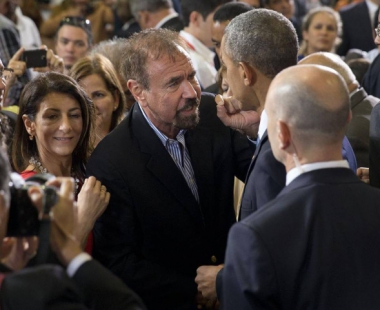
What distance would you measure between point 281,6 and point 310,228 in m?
5.37

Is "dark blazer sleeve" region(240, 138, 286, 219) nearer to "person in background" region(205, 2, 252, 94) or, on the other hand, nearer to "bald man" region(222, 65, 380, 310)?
"bald man" region(222, 65, 380, 310)

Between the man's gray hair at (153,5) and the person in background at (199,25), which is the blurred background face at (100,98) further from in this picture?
the man's gray hair at (153,5)

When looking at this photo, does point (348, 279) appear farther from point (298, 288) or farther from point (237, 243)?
point (237, 243)

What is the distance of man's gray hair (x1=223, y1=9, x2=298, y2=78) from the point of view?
10.0ft

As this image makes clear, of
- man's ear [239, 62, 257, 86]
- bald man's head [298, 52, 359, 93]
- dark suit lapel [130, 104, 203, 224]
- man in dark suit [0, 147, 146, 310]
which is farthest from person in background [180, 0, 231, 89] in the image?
man in dark suit [0, 147, 146, 310]

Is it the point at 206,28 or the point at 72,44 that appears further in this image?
the point at 206,28

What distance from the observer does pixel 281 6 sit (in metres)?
7.35

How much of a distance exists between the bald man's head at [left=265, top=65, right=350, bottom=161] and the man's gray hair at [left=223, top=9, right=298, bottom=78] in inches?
28.0

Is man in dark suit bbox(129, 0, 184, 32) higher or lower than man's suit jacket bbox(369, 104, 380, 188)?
higher

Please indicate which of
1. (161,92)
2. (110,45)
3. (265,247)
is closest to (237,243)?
(265,247)

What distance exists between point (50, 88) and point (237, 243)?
1524mm

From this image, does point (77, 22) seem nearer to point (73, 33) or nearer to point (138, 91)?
point (73, 33)

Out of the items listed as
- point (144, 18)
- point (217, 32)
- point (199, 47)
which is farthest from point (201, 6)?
point (144, 18)

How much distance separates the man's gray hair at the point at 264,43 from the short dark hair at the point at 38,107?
2.55 ft
